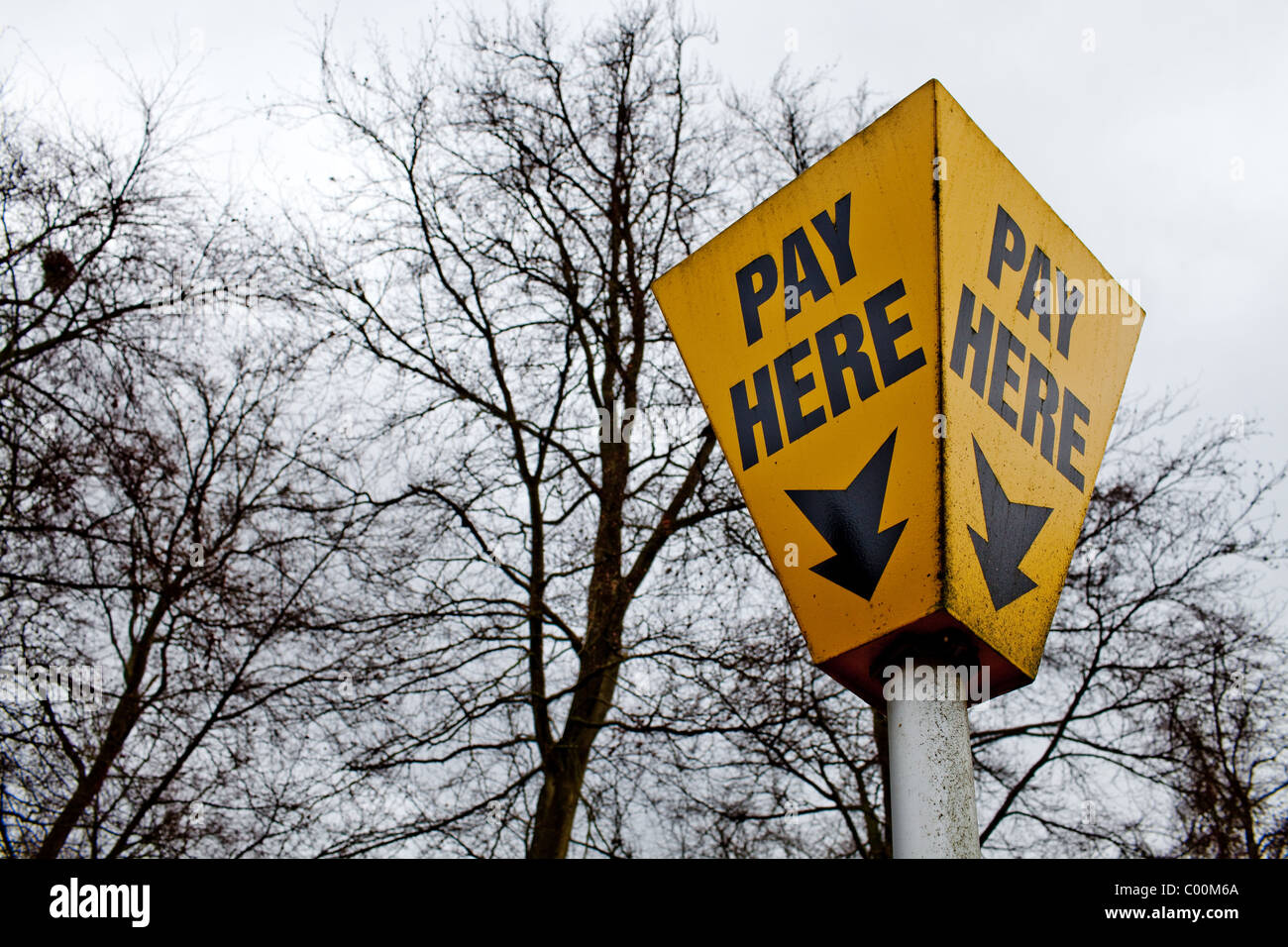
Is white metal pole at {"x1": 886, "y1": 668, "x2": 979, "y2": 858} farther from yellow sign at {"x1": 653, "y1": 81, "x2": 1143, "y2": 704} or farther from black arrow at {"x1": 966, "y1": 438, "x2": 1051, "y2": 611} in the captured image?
black arrow at {"x1": 966, "y1": 438, "x2": 1051, "y2": 611}

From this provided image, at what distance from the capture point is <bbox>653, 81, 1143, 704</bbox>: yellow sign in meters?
2.20

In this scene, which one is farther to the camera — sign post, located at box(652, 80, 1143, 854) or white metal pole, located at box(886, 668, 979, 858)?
sign post, located at box(652, 80, 1143, 854)

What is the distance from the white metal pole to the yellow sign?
10cm

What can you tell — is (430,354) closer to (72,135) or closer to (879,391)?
(72,135)

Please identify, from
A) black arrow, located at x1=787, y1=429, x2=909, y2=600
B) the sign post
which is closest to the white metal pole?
the sign post

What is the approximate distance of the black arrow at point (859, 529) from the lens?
2.21 metres

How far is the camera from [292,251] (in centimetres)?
1120

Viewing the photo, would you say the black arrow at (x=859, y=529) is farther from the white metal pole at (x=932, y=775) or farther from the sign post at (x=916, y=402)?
the white metal pole at (x=932, y=775)

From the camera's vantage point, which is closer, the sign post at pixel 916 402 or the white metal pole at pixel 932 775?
the white metal pole at pixel 932 775

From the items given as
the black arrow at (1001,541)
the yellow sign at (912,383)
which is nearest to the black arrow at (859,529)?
the yellow sign at (912,383)
